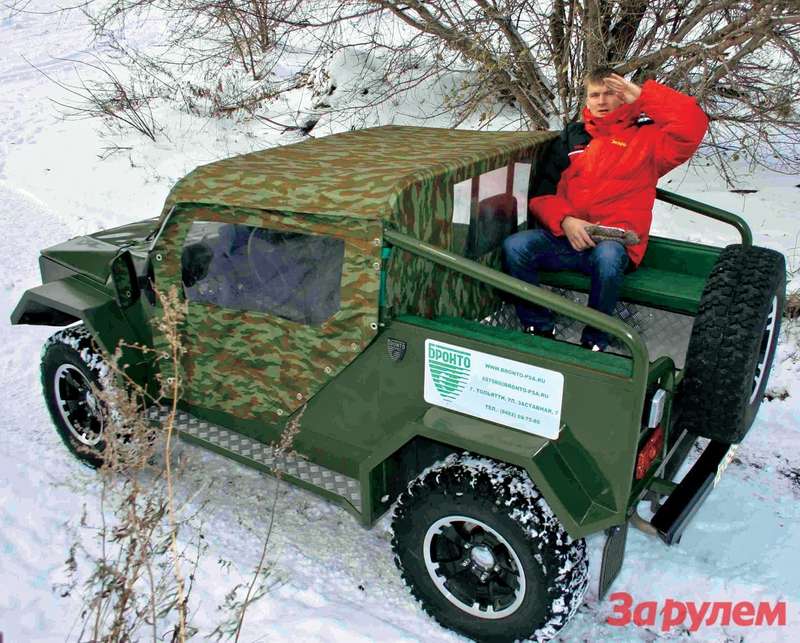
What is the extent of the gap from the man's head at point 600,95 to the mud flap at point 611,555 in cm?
198

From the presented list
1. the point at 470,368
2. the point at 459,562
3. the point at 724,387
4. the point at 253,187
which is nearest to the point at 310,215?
the point at 253,187

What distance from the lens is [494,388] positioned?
2771 mm

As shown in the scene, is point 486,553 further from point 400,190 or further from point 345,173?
point 345,173

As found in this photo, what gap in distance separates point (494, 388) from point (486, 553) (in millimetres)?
707

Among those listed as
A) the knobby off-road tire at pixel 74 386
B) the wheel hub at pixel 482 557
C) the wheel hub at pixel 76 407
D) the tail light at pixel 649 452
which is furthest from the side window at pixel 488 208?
the wheel hub at pixel 76 407

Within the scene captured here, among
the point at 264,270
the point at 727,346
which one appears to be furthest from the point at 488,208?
the point at 727,346

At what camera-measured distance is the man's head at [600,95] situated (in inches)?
141

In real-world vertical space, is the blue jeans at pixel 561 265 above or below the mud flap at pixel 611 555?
above

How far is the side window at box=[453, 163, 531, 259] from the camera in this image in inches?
131

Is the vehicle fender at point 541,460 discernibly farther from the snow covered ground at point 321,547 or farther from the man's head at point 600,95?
the man's head at point 600,95

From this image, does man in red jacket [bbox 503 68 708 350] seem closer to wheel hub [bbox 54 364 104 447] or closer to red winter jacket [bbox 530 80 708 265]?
red winter jacket [bbox 530 80 708 265]

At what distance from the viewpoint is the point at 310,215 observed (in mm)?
2973

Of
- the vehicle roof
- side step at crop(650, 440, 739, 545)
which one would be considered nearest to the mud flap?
side step at crop(650, 440, 739, 545)

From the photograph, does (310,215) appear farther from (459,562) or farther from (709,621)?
(709,621)
